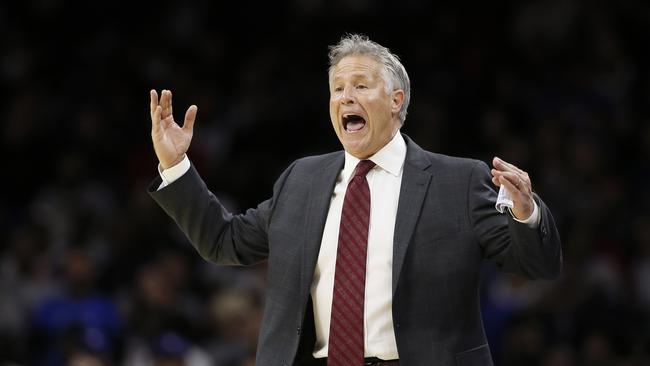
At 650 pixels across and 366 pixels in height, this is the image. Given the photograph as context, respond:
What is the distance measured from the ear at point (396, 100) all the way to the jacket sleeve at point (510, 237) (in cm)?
30

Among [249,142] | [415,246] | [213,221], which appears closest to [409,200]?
[415,246]

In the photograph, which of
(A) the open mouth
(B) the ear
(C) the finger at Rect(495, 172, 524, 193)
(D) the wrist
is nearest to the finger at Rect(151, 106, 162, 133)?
(D) the wrist

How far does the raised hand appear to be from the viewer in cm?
324

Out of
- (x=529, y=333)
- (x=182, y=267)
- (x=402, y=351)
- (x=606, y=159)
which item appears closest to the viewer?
(x=402, y=351)

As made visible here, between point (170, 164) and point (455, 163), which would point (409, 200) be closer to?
point (455, 163)

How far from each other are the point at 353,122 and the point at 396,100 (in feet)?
0.49

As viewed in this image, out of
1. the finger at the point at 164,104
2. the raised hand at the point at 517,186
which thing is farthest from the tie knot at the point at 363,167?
the finger at the point at 164,104

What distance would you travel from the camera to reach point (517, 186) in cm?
325

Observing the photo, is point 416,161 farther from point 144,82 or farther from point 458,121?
point 144,82

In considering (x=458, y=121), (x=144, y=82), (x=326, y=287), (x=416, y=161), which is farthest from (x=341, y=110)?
(x=144, y=82)

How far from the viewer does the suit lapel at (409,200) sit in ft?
11.3

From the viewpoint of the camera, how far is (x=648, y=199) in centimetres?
777

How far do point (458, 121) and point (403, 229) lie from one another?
5.30 meters

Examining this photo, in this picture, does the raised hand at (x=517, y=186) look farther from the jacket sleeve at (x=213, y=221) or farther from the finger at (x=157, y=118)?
the finger at (x=157, y=118)
